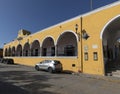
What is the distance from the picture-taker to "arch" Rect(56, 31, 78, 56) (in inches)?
937

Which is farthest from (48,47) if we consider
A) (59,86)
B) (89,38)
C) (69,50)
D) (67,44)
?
(59,86)

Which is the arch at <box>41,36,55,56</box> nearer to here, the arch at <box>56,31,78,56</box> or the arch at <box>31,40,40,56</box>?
the arch at <box>56,31,78,56</box>

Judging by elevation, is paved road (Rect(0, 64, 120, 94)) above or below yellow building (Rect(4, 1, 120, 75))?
below

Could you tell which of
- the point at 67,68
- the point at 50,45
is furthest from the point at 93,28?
the point at 50,45

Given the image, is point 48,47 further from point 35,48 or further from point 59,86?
point 59,86

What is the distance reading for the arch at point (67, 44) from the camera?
23797 mm

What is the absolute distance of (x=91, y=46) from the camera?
1778 centimetres

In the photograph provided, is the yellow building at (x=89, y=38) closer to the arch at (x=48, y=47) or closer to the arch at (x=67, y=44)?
the arch at (x=67, y=44)

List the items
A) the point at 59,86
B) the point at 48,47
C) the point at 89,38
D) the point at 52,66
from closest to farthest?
the point at 59,86 → the point at 89,38 → the point at 52,66 → the point at 48,47

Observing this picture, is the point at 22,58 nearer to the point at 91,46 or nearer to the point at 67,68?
the point at 67,68

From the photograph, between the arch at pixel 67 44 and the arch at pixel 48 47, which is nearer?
the arch at pixel 67 44

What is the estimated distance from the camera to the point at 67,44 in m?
Result: 25.0

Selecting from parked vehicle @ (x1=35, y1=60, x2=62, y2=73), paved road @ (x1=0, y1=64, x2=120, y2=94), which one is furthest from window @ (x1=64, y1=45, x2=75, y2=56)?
paved road @ (x1=0, y1=64, x2=120, y2=94)

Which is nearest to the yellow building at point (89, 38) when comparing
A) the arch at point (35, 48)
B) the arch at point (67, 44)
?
the arch at point (67, 44)
